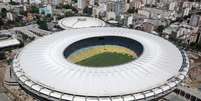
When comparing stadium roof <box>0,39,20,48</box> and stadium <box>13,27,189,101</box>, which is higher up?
stadium <box>13,27,189,101</box>

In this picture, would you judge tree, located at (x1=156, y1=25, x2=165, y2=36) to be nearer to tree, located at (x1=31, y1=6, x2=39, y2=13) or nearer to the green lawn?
the green lawn

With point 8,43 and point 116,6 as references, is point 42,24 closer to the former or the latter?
point 8,43

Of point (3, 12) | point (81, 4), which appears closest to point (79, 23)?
point (81, 4)

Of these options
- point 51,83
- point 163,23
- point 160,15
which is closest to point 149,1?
point 160,15

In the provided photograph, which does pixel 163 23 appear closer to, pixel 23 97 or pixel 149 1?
pixel 149 1

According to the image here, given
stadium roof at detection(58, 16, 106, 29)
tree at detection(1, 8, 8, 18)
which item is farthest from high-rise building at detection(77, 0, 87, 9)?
tree at detection(1, 8, 8, 18)

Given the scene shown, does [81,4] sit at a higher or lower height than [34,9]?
higher
